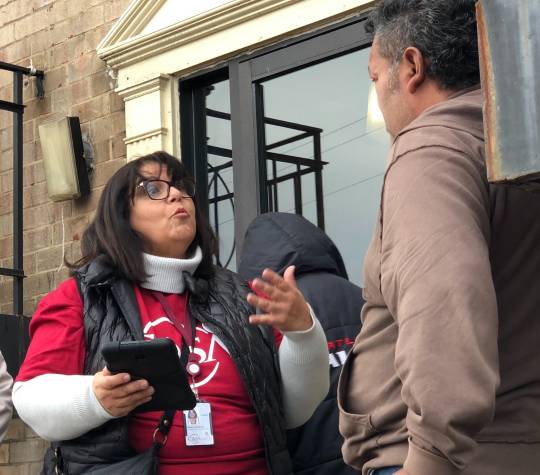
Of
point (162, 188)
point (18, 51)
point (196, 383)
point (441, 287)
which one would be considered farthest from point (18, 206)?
point (441, 287)

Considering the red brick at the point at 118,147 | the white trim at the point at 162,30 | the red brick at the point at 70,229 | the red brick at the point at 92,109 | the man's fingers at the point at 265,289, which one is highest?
the white trim at the point at 162,30

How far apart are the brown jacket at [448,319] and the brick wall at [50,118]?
4.37 metres

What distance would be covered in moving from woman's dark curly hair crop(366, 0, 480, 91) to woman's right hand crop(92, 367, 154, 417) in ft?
3.49

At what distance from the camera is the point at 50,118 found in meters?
6.76

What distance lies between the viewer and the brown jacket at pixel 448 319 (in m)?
1.80

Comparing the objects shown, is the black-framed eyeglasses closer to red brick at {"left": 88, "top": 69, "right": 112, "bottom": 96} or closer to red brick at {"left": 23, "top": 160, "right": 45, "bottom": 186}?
red brick at {"left": 88, "top": 69, "right": 112, "bottom": 96}

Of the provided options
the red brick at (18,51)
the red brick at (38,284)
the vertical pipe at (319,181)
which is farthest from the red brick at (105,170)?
the vertical pipe at (319,181)

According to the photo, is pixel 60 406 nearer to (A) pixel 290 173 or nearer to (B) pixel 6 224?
(A) pixel 290 173

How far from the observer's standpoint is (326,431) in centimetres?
328

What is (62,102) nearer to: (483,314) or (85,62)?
(85,62)

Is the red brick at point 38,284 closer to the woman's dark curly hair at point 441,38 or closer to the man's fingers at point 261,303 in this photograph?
the man's fingers at point 261,303

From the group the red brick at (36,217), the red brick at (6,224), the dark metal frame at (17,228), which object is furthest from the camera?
the red brick at (6,224)

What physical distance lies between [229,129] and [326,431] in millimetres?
3190

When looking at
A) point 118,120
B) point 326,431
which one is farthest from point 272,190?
point 326,431
